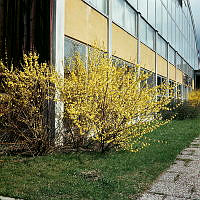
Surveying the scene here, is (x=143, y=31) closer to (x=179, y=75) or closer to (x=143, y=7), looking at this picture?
(x=143, y=7)

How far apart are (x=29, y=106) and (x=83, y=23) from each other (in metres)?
3.26

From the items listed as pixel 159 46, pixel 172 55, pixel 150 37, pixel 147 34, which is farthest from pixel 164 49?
pixel 147 34

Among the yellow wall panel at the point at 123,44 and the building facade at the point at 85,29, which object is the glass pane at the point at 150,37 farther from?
the yellow wall panel at the point at 123,44

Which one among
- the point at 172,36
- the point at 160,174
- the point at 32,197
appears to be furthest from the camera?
the point at 172,36

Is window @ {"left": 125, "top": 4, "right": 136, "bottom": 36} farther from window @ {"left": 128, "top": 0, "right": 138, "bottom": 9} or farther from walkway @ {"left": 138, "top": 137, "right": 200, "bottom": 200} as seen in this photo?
walkway @ {"left": 138, "top": 137, "right": 200, "bottom": 200}

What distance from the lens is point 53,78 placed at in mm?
5473

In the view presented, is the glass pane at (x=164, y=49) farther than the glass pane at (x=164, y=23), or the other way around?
the glass pane at (x=164, y=49)

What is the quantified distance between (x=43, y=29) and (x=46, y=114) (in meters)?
1.94

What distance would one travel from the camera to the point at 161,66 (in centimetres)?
1719

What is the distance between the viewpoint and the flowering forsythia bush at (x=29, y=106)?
5449 mm

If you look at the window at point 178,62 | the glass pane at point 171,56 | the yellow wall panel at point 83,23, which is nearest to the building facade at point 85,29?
the yellow wall panel at point 83,23

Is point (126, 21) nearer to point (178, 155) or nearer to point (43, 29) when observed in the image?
point (43, 29)

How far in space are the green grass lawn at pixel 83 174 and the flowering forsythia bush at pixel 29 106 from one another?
0.35 m

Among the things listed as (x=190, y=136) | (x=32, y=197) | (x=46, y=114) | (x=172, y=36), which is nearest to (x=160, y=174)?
(x=32, y=197)
